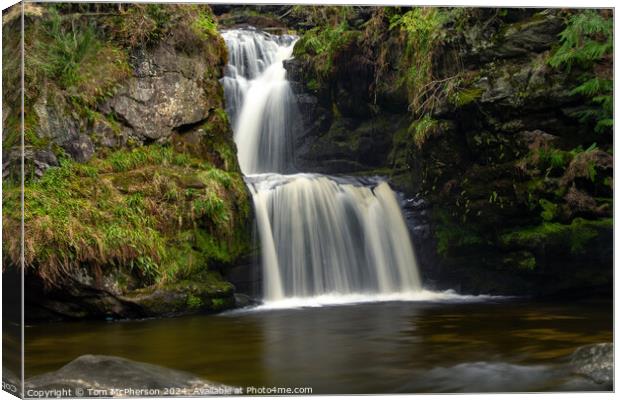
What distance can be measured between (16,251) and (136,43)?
396 cm

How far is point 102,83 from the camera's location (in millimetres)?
8758

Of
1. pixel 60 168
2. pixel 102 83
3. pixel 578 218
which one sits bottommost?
pixel 578 218

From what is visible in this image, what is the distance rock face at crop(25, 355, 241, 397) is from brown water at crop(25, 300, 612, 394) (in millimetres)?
104

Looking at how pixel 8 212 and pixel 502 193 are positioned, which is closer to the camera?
pixel 8 212

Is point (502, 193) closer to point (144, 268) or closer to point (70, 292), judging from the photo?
point (144, 268)

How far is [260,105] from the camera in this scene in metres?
12.7

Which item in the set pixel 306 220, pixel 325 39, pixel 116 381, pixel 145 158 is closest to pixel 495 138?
pixel 306 220

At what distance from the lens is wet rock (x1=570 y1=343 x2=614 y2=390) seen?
5.88 m

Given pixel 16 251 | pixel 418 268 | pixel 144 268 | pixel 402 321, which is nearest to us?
pixel 16 251

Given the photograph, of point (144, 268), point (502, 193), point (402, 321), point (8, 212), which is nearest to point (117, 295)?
point (144, 268)

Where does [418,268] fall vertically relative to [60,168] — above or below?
below

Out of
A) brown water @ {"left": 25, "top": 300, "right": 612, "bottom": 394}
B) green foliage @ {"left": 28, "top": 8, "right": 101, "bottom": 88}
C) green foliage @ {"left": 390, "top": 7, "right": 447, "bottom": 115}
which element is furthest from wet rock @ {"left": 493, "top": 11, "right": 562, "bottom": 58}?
green foliage @ {"left": 28, "top": 8, "right": 101, "bottom": 88}

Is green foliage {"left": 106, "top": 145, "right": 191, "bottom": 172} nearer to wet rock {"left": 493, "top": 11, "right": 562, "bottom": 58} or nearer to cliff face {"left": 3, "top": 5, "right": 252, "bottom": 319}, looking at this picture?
cliff face {"left": 3, "top": 5, "right": 252, "bottom": 319}

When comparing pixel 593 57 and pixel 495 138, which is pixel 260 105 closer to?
pixel 495 138
